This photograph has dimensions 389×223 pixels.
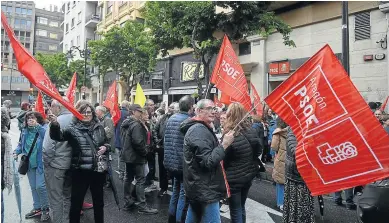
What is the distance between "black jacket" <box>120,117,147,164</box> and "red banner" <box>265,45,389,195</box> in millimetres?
2990

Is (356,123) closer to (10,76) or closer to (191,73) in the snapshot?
(191,73)

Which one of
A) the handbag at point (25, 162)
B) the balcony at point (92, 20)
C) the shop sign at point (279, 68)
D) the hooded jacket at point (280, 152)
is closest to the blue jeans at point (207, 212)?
the hooded jacket at point (280, 152)

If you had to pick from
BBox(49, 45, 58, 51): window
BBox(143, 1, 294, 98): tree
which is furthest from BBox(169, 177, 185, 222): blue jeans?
BBox(49, 45, 58, 51): window

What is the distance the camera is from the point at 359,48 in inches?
495

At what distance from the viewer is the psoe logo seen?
259 centimetres

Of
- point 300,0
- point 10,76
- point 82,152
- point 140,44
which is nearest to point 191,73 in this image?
point 140,44

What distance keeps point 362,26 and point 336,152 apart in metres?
11.7

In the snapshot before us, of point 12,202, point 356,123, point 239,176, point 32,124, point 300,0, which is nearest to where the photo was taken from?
point 356,123

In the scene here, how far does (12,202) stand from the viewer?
19.8 feet

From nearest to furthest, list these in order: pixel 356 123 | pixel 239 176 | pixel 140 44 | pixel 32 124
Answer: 1. pixel 356 123
2. pixel 239 176
3. pixel 32 124
4. pixel 140 44

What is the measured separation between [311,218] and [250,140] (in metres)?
1.19

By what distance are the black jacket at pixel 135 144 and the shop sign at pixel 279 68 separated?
424 inches

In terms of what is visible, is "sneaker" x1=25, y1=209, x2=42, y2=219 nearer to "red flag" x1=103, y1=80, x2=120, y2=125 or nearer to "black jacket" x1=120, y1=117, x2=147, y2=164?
"black jacket" x1=120, y1=117, x2=147, y2=164

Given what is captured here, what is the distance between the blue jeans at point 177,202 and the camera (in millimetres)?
4521
